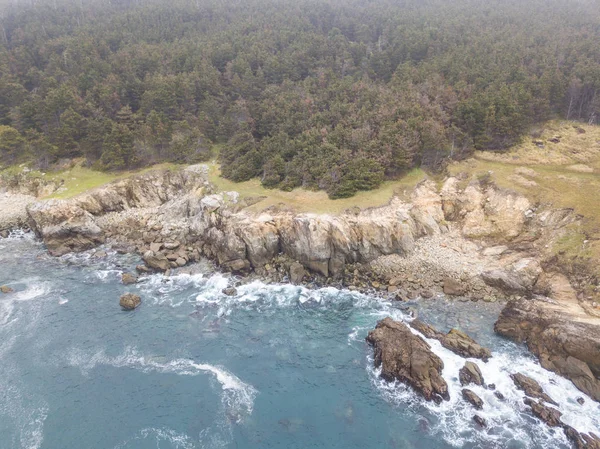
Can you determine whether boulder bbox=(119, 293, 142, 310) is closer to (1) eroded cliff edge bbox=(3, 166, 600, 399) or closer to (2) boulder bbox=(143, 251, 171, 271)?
(2) boulder bbox=(143, 251, 171, 271)

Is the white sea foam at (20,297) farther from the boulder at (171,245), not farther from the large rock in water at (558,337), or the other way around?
the large rock in water at (558,337)

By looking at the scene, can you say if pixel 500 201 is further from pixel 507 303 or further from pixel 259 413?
pixel 259 413

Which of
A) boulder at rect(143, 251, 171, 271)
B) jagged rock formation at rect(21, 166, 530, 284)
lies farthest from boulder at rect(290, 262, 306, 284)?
boulder at rect(143, 251, 171, 271)

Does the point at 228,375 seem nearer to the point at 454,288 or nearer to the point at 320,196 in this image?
the point at 454,288

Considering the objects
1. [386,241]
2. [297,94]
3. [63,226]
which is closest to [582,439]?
[386,241]

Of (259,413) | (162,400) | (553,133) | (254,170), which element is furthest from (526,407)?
(553,133)

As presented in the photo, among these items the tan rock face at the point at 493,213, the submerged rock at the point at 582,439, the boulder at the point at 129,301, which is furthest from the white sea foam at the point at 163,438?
the tan rock face at the point at 493,213
